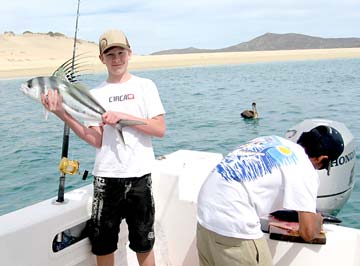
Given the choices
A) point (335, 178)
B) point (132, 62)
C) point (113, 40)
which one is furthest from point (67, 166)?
point (132, 62)

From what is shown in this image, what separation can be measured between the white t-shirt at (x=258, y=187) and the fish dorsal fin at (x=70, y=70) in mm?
1122

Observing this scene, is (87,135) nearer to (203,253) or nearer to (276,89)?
(203,253)

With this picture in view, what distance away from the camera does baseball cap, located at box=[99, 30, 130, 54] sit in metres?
2.69

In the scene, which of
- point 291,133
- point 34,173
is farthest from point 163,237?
point 34,173

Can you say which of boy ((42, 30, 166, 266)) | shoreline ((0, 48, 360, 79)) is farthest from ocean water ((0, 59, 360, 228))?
shoreline ((0, 48, 360, 79))

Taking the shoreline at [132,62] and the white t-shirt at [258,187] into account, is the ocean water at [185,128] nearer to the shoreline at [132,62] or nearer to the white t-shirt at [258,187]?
the white t-shirt at [258,187]

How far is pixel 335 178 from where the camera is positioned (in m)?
4.33

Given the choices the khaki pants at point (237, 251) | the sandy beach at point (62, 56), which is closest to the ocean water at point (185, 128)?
the khaki pants at point (237, 251)

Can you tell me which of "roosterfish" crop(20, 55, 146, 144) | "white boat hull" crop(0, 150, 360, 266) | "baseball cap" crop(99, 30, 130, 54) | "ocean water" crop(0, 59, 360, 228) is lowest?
"ocean water" crop(0, 59, 360, 228)

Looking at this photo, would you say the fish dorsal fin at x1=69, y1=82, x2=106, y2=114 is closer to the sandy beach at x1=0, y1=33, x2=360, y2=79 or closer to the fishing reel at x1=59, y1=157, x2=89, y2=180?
the fishing reel at x1=59, y1=157, x2=89, y2=180

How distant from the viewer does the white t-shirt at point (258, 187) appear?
2.02m

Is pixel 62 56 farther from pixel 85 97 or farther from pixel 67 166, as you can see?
pixel 85 97

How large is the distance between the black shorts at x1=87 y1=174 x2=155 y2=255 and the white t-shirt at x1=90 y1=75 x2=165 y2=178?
0.21 ft

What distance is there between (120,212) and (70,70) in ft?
3.12
